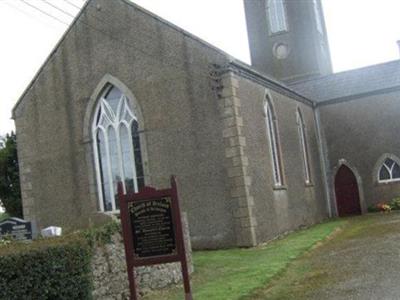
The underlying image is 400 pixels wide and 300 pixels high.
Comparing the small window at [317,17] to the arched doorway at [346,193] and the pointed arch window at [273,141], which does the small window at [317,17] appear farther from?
the pointed arch window at [273,141]

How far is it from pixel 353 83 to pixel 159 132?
1491 centimetres

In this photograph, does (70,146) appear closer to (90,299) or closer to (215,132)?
(215,132)

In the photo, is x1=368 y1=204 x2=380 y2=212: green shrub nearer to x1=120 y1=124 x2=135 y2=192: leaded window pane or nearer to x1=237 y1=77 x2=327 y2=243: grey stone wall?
x1=237 y1=77 x2=327 y2=243: grey stone wall

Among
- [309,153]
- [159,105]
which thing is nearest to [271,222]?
[159,105]

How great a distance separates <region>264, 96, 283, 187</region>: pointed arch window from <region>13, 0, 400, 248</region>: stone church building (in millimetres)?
63

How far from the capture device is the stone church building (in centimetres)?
1820

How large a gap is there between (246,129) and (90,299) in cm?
983

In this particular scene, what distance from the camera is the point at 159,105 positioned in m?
19.4

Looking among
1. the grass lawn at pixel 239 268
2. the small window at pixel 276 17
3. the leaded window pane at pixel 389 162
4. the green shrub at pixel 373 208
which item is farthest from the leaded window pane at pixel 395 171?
the small window at pixel 276 17

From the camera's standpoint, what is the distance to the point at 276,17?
129 ft

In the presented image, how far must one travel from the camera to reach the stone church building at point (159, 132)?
18.2 m

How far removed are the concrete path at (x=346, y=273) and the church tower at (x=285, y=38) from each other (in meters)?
23.3

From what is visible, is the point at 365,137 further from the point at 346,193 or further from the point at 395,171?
the point at 346,193

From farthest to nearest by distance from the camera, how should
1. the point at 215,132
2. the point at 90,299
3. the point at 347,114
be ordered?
1. the point at 347,114
2. the point at 215,132
3. the point at 90,299
